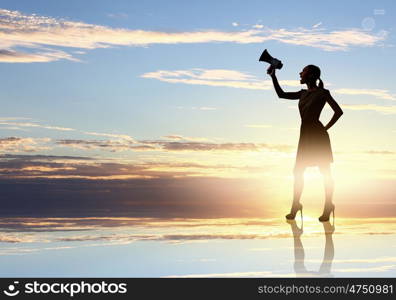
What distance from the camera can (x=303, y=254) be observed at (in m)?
11.0

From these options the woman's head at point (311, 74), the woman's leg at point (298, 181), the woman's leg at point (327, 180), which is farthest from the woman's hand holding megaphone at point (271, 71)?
the woman's leg at point (327, 180)

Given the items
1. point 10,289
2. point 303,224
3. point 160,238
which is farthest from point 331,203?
point 10,289

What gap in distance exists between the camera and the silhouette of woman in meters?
14.2

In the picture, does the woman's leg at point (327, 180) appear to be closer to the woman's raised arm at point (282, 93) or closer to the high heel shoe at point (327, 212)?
the high heel shoe at point (327, 212)

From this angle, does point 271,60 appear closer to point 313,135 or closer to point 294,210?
point 313,135

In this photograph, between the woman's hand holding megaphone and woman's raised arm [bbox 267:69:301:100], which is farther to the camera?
woman's raised arm [bbox 267:69:301:100]

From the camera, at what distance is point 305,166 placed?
14586 millimetres

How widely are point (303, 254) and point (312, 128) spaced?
13.7 ft

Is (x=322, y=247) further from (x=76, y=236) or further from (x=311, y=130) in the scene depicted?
(x=76, y=236)

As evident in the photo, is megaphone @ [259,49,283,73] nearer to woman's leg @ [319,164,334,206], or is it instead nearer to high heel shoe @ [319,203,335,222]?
woman's leg @ [319,164,334,206]

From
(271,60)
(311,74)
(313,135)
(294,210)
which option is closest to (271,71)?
(271,60)

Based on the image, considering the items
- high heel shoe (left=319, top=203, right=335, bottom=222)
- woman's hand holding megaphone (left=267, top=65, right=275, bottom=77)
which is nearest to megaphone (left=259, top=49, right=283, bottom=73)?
woman's hand holding megaphone (left=267, top=65, right=275, bottom=77)

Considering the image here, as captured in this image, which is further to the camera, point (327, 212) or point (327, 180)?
point (327, 212)

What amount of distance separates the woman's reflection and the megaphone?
3.73 meters
